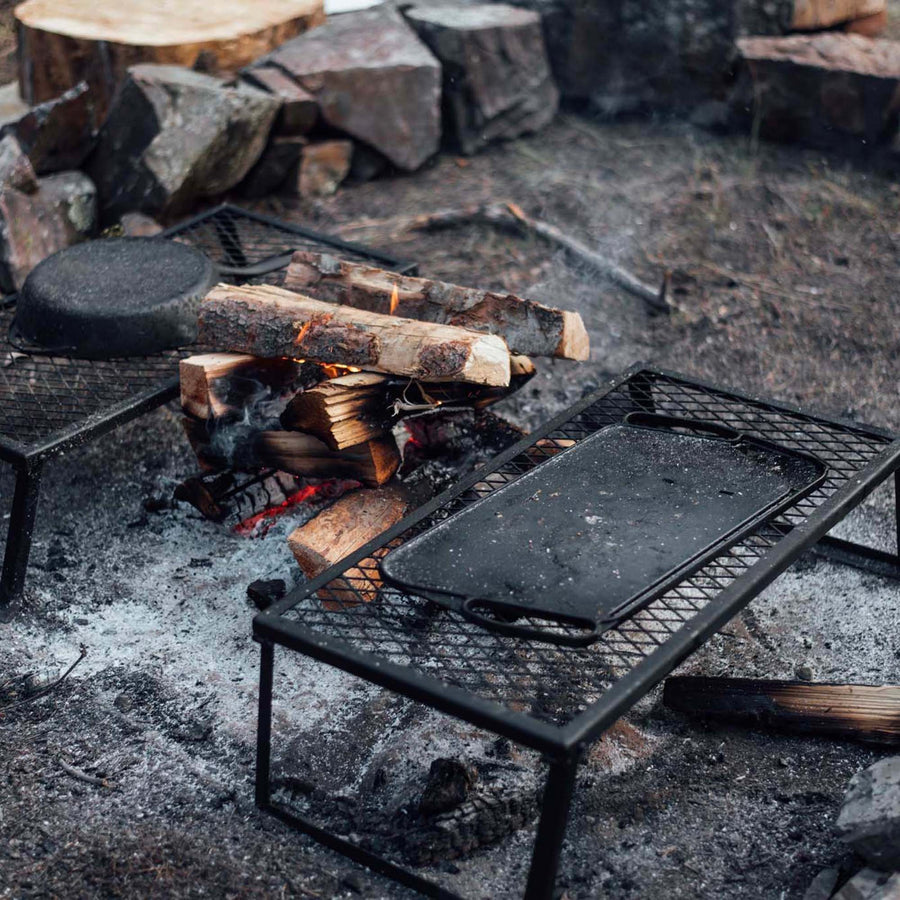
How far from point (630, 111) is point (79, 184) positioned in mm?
3150

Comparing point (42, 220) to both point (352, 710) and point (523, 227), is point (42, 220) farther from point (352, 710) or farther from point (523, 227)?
point (352, 710)

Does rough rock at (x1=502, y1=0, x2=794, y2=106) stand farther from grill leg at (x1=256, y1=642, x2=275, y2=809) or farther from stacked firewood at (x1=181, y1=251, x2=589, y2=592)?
grill leg at (x1=256, y1=642, x2=275, y2=809)

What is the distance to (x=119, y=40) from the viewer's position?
4.91m

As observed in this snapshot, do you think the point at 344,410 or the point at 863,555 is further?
the point at 863,555

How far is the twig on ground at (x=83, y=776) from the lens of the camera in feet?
8.29

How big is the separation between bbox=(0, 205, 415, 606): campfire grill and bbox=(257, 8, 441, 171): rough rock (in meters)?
1.49

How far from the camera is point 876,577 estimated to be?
325 centimetres

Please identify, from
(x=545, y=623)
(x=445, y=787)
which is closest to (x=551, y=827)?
(x=445, y=787)

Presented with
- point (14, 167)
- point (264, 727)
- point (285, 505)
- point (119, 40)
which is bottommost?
point (285, 505)

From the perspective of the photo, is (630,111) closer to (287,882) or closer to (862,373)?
(862,373)

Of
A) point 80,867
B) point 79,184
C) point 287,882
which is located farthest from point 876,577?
point 79,184

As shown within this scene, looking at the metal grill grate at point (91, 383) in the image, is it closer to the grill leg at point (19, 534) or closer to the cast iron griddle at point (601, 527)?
the grill leg at point (19, 534)

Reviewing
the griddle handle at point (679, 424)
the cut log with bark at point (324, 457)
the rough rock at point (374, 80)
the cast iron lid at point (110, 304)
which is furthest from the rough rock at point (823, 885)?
the rough rock at point (374, 80)

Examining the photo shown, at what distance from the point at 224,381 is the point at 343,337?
0.37m
